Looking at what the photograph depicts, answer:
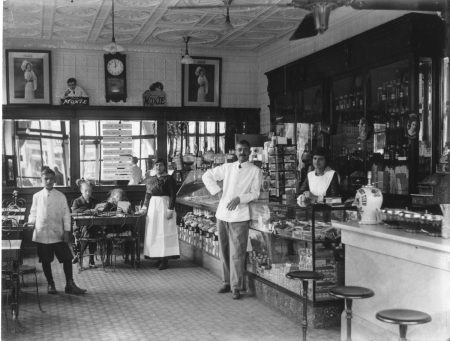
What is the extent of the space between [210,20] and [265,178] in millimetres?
3291

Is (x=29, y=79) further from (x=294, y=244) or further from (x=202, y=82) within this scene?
(x=294, y=244)

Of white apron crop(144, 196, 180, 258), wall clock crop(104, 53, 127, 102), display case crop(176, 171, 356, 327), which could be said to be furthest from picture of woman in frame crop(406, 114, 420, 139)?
wall clock crop(104, 53, 127, 102)

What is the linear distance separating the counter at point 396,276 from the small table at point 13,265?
115 inches

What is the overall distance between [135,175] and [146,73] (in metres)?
2.04

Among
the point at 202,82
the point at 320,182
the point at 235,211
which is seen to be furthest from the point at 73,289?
the point at 202,82

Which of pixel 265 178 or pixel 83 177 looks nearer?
pixel 265 178

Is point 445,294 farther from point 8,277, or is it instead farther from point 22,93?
point 22,93

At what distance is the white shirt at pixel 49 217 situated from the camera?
22.5ft

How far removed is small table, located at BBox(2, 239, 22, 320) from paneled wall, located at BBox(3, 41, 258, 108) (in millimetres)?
5946

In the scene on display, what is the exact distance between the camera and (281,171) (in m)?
7.77

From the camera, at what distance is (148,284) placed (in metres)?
7.71

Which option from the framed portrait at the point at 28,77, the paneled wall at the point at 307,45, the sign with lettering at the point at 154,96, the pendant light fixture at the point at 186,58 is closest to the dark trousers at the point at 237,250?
the paneled wall at the point at 307,45

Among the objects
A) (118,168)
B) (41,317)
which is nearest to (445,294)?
(41,317)

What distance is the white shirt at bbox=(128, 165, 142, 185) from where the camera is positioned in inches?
465
